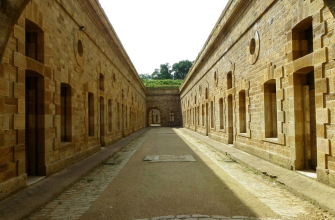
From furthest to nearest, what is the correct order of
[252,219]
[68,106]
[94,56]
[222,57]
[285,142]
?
[222,57] → [94,56] → [68,106] → [285,142] → [252,219]

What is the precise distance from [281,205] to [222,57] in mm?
10123

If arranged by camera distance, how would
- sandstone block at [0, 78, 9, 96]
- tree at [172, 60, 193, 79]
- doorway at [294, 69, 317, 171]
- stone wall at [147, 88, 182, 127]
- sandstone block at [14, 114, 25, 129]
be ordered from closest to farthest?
sandstone block at [0, 78, 9, 96] < sandstone block at [14, 114, 25, 129] < doorway at [294, 69, 317, 171] < stone wall at [147, 88, 182, 127] < tree at [172, 60, 193, 79]

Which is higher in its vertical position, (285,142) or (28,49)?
(28,49)

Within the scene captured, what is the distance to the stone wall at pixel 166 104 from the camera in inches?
1496

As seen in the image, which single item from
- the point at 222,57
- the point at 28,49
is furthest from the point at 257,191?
the point at 222,57

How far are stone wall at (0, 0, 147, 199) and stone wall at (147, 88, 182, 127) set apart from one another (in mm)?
26069

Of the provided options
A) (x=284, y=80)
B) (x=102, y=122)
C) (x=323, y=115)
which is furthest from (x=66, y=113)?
(x=323, y=115)

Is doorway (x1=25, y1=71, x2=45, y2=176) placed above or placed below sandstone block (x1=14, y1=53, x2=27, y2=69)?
below

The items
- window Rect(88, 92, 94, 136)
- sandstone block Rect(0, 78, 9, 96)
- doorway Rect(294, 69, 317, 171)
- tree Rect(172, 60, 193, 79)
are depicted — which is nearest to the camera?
sandstone block Rect(0, 78, 9, 96)

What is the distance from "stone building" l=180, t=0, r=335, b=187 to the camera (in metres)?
5.00

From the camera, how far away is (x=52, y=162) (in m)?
6.33

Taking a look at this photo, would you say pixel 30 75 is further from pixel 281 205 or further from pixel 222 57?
pixel 222 57

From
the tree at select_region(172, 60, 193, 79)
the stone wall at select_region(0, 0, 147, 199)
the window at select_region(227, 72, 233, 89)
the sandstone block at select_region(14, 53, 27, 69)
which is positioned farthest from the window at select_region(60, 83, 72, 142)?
the tree at select_region(172, 60, 193, 79)

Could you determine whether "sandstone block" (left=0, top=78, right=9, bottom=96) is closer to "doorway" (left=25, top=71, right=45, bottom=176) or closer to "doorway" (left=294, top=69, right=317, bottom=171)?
"doorway" (left=25, top=71, right=45, bottom=176)
